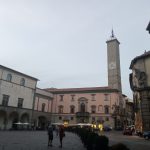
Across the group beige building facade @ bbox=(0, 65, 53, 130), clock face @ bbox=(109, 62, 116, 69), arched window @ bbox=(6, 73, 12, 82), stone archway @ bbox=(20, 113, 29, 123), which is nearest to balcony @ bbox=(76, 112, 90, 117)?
beige building facade @ bbox=(0, 65, 53, 130)

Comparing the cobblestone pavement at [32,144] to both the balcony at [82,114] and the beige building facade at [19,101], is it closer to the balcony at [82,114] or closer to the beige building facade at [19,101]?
the beige building facade at [19,101]

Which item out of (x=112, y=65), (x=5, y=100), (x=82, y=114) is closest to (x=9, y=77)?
(x=5, y=100)

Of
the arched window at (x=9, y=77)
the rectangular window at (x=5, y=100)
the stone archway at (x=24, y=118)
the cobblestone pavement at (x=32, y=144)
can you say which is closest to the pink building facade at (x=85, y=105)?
the stone archway at (x=24, y=118)

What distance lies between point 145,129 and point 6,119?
30344 millimetres

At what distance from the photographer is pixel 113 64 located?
2923 inches

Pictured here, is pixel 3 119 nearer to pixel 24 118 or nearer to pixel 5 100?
pixel 5 100

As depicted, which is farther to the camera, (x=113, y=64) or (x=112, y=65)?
(x=112, y=65)

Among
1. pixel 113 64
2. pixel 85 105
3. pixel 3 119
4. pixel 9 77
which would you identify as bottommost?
pixel 3 119

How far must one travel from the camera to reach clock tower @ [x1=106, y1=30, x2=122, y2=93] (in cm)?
7200

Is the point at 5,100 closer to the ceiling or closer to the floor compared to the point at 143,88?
closer to the floor

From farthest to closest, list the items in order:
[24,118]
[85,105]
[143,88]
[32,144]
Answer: [85,105]
[24,118]
[143,88]
[32,144]

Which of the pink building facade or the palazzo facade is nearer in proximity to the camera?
the palazzo facade

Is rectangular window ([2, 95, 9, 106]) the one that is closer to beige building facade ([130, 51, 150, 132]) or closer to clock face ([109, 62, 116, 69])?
beige building facade ([130, 51, 150, 132])

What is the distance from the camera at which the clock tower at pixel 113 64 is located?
7200 centimetres
